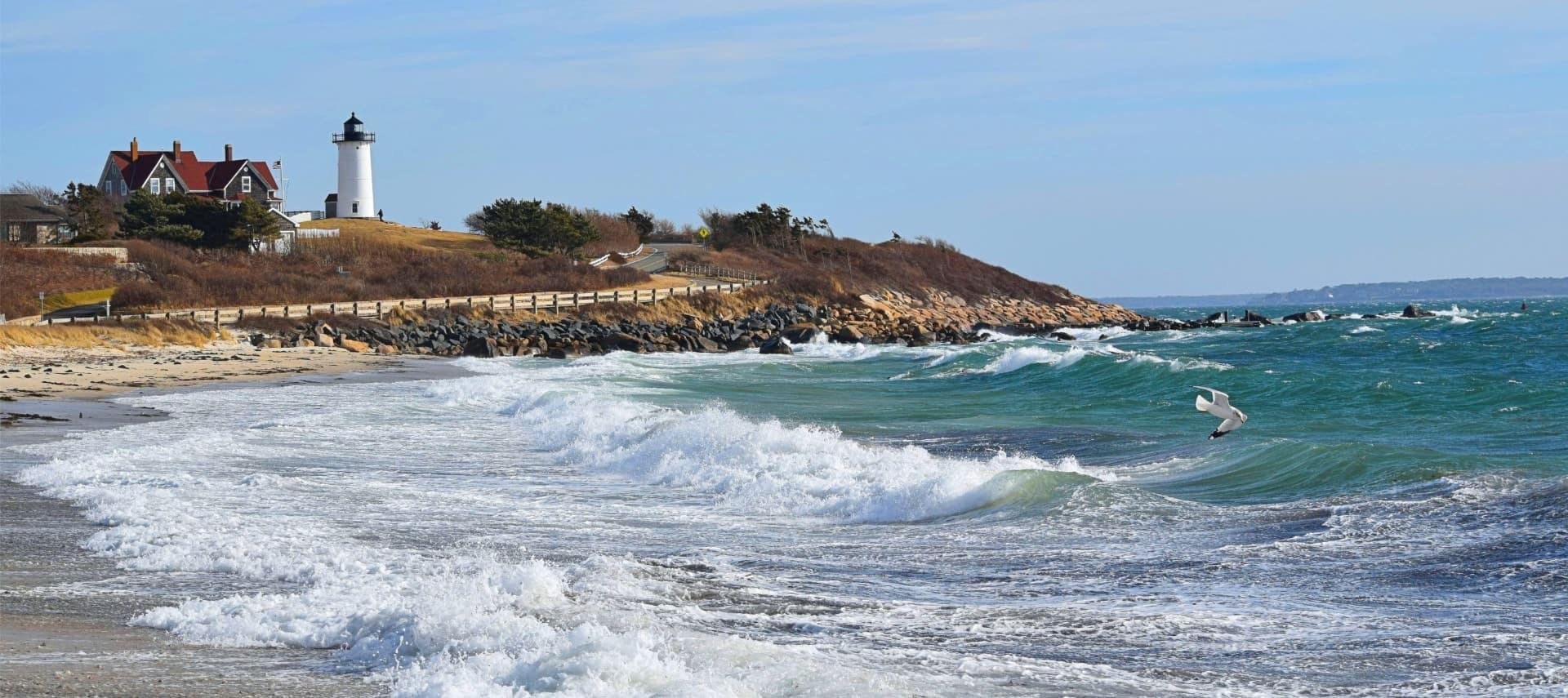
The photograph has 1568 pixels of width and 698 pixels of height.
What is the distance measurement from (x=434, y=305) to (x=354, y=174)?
36.3 metres

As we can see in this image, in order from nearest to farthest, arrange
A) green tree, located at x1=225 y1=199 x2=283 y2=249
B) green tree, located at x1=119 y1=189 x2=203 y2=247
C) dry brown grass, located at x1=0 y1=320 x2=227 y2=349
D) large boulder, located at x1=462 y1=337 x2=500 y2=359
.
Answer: dry brown grass, located at x1=0 y1=320 x2=227 y2=349
large boulder, located at x1=462 y1=337 x2=500 y2=359
green tree, located at x1=119 y1=189 x2=203 y2=247
green tree, located at x1=225 y1=199 x2=283 y2=249

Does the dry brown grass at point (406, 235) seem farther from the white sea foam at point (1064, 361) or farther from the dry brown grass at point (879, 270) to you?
the white sea foam at point (1064, 361)

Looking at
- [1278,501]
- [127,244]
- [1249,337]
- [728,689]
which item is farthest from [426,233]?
[728,689]

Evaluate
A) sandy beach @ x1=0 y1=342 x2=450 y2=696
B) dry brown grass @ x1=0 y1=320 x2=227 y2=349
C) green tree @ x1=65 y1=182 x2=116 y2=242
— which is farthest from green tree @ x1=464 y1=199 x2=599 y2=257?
sandy beach @ x1=0 y1=342 x2=450 y2=696

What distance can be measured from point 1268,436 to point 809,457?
23.1 feet

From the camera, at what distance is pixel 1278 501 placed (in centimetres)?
1359

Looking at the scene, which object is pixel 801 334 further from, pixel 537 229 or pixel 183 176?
pixel 183 176

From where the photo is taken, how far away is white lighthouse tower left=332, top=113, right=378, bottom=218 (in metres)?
84.8

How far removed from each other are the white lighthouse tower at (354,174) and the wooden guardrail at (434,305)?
94.5 ft

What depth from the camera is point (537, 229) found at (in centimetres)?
7044

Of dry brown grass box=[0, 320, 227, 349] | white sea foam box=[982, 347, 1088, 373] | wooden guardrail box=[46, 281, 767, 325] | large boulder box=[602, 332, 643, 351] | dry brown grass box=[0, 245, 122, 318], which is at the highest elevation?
dry brown grass box=[0, 245, 122, 318]

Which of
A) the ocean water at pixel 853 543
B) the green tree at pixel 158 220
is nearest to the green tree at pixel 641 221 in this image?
the green tree at pixel 158 220

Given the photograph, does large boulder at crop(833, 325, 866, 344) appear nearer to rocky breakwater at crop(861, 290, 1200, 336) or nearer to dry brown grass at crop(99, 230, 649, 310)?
rocky breakwater at crop(861, 290, 1200, 336)

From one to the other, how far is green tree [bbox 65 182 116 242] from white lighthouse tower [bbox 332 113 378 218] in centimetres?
1839
